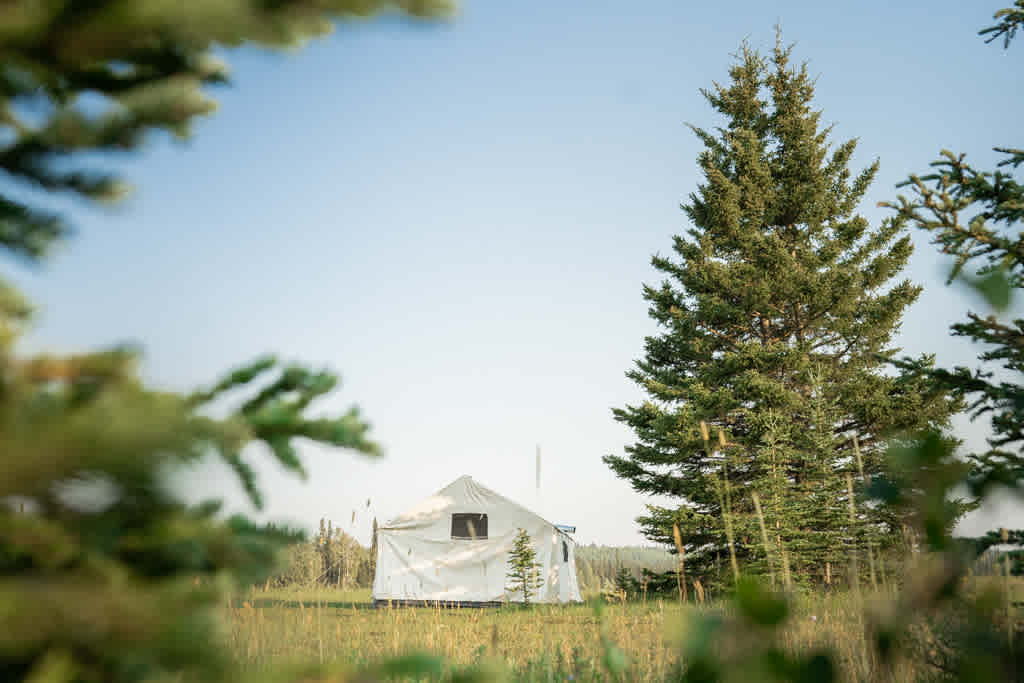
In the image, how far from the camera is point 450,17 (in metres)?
0.63

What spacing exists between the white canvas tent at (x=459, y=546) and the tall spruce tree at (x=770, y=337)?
3.19 m

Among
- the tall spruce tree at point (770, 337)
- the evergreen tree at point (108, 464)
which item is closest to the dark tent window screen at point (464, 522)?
the tall spruce tree at point (770, 337)

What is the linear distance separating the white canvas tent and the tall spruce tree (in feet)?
10.5

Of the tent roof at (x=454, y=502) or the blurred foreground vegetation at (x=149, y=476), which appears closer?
the blurred foreground vegetation at (x=149, y=476)

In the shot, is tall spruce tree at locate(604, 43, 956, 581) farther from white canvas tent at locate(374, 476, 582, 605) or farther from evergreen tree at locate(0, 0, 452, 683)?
evergreen tree at locate(0, 0, 452, 683)

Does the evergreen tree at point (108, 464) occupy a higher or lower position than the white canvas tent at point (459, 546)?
higher

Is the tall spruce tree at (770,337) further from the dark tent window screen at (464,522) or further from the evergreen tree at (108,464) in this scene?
the evergreen tree at (108,464)

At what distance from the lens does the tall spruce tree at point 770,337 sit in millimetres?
13578

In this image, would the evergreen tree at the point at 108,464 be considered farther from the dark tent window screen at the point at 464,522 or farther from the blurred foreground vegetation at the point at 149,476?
the dark tent window screen at the point at 464,522

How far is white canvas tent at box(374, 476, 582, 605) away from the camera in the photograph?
51.1 ft

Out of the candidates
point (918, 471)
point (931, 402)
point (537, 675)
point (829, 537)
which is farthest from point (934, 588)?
point (931, 402)

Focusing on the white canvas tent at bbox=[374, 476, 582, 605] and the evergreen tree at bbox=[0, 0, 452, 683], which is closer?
the evergreen tree at bbox=[0, 0, 452, 683]

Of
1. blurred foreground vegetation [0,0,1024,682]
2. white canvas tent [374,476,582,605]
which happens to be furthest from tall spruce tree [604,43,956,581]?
blurred foreground vegetation [0,0,1024,682]

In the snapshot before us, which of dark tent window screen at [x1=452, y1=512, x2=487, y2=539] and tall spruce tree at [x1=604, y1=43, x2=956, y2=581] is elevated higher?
tall spruce tree at [x1=604, y1=43, x2=956, y2=581]
